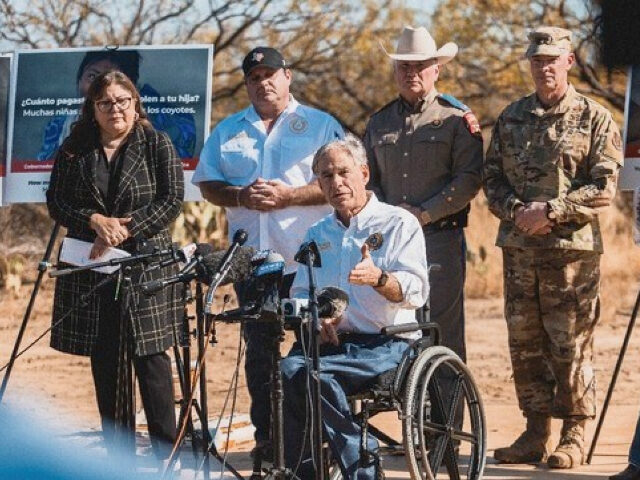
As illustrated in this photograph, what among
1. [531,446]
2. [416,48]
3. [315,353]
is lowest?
[531,446]

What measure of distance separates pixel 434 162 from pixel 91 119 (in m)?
1.55

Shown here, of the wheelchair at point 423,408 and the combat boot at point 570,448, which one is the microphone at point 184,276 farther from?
the combat boot at point 570,448

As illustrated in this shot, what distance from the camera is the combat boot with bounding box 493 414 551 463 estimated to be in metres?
6.38

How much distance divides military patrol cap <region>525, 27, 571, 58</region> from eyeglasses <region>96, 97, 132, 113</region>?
177cm

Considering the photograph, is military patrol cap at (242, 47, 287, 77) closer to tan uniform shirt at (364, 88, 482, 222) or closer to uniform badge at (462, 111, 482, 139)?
tan uniform shirt at (364, 88, 482, 222)

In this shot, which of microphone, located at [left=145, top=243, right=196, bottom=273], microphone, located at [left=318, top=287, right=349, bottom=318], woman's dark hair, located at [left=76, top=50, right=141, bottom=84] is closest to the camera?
microphone, located at [left=318, top=287, right=349, bottom=318]

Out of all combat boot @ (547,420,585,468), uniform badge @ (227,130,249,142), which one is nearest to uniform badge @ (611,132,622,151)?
combat boot @ (547,420,585,468)

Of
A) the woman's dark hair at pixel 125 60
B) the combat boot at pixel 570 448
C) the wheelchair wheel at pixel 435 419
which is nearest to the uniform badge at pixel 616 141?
the combat boot at pixel 570 448

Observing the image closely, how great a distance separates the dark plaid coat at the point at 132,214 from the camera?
A: 6012 millimetres

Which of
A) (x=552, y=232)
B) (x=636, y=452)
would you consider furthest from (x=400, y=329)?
(x=552, y=232)

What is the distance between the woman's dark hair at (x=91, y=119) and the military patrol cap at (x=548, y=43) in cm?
174

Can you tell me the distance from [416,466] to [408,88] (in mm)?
2270

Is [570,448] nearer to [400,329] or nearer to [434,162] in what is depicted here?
[434,162]

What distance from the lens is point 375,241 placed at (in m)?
5.18
